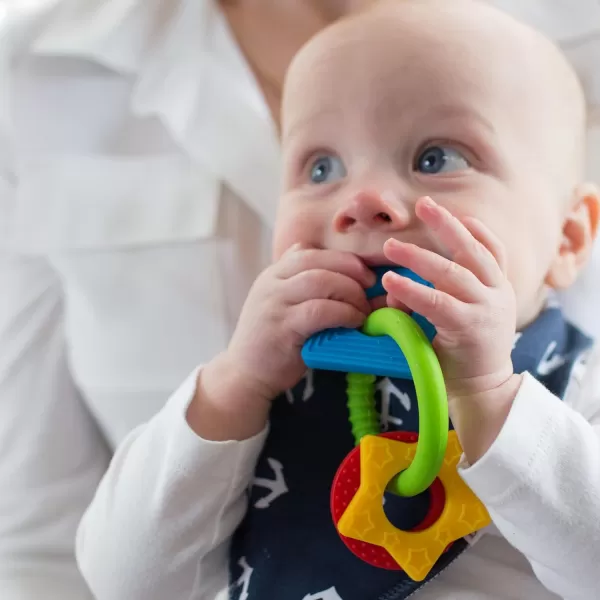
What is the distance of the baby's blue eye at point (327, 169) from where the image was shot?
602 millimetres

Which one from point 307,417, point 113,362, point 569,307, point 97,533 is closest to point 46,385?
point 113,362

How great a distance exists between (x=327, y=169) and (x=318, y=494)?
0.28 metres

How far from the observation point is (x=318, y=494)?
612 millimetres

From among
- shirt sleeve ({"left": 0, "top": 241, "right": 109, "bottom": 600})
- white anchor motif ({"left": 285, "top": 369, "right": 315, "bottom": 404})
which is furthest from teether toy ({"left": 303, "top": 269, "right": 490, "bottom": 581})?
shirt sleeve ({"left": 0, "top": 241, "right": 109, "bottom": 600})

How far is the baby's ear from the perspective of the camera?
65 centimetres

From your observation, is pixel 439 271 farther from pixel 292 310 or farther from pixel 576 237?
pixel 576 237

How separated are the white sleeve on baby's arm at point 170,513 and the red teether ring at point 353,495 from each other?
0.11m

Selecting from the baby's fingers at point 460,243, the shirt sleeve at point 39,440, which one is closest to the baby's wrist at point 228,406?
the baby's fingers at point 460,243

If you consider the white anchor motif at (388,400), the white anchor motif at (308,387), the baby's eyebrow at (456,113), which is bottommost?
the white anchor motif at (308,387)

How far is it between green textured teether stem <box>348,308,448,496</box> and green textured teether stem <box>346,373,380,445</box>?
9 centimetres

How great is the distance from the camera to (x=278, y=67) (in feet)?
2.94

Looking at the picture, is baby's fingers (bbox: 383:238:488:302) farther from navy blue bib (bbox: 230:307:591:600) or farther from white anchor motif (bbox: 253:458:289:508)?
white anchor motif (bbox: 253:458:289:508)

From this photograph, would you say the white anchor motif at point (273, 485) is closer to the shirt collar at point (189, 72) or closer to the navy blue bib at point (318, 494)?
the navy blue bib at point (318, 494)

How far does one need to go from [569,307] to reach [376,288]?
34cm
